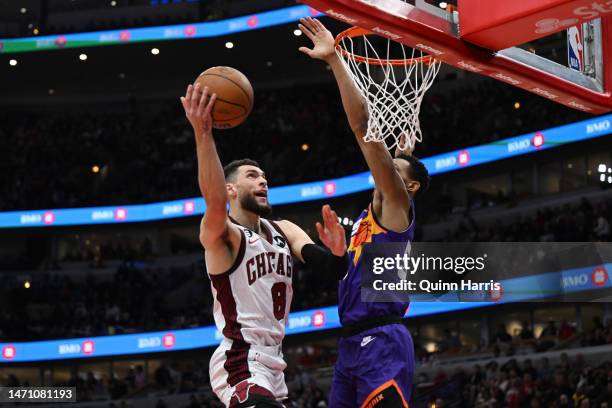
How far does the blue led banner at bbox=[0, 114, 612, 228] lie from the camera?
803 inches

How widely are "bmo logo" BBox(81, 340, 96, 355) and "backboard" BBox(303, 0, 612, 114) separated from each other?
1896cm

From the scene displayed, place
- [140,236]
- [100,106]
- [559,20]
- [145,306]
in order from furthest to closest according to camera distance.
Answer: [100,106] → [140,236] → [145,306] → [559,20]

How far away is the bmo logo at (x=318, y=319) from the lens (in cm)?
2100

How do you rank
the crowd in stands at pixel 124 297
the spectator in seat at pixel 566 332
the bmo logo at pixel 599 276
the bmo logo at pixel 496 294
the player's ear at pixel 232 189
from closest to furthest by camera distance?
the player's ear at pixel 232 189
the bmo logo at pixel 599 276
the spectator in seat at pixel 566 332
the bmo logo at pixel 496 294
the crowd in stands at pixel 124 297

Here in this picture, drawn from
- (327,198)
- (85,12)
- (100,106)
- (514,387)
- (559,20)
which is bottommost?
(514,387)

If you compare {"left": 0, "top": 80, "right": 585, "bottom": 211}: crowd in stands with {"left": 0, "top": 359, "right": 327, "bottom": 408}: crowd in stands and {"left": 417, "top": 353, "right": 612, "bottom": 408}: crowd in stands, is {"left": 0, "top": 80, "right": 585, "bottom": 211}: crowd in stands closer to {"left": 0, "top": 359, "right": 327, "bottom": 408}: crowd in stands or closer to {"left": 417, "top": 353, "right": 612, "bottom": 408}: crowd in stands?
{"left": 0, "top": 359, "right": 327, "bottom": 408}: crowd in stands

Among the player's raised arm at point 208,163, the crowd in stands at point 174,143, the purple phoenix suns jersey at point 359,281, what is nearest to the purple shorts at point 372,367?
the purple phoenix suns jersey at point 359,281

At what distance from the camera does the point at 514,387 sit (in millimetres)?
13875

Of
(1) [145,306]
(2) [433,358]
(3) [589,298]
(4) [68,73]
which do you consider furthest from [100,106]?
(3) [589,298]

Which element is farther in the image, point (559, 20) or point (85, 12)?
point (85, 12)

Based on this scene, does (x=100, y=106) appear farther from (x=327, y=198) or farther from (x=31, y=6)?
(x=327, y=198)

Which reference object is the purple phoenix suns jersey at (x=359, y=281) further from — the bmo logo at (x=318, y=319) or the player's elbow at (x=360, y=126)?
the bmo logo at (x=318, y=319)

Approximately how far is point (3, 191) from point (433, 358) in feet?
Result: 49.7

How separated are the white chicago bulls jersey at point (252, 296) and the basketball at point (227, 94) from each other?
2.12 feet
